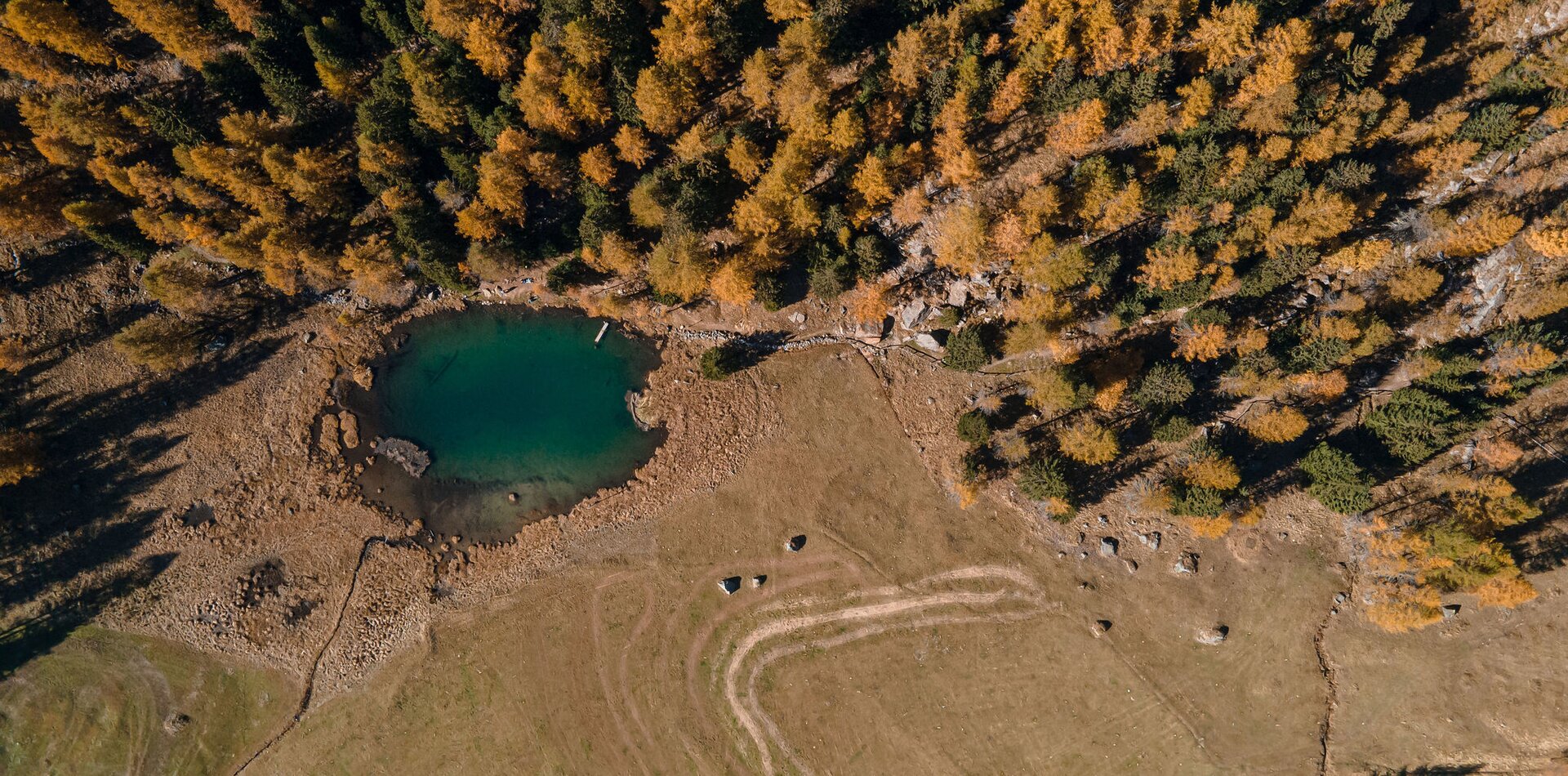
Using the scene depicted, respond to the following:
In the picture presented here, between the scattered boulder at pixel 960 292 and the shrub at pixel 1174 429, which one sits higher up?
the scattered boulder at pixel 960 292

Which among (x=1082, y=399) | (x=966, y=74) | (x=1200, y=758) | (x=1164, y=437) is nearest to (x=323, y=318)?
(x=966, y=74)

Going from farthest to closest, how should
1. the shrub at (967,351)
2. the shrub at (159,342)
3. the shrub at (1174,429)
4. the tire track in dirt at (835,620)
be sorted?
the tire track in dirt at (835,620), the shrub at (159,342), the shrub at (967,351), the shrub at (1174,429)

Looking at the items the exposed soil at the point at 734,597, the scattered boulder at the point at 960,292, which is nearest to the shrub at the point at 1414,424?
the exposed soil at the point at 734,597

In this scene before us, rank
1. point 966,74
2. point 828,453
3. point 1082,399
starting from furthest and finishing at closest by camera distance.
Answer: point 828,453
point 1082,399
point 966,74

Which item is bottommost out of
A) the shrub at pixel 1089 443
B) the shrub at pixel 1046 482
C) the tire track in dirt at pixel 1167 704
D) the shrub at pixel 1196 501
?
the tire track in dirt at pixel 1167 704

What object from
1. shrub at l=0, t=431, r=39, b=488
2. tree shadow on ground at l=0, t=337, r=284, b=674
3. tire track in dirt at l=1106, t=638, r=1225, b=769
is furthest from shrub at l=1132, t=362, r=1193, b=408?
shrub at l=0, t=431, r=39, b=488

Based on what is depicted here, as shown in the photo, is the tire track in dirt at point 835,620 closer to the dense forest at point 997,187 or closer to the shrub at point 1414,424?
the dense forest at point 997,187

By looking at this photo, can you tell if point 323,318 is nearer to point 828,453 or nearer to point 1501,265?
point 828,453
